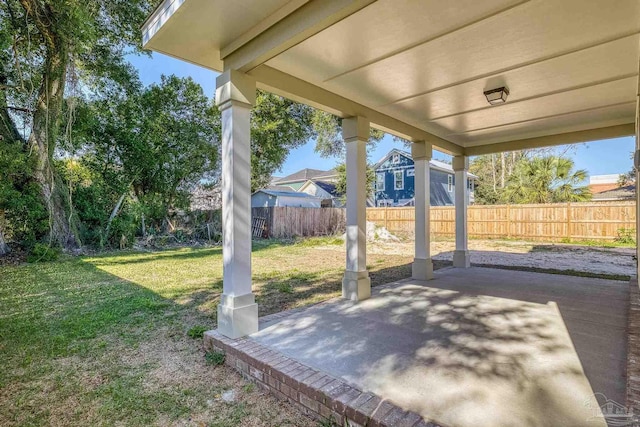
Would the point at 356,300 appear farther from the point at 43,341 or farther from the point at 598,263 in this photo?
the point at 598,263

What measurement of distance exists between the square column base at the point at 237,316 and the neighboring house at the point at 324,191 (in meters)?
19.8

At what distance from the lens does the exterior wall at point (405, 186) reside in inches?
824

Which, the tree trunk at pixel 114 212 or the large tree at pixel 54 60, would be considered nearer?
the large tree at pixel 54 60

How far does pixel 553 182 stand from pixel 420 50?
1540cm

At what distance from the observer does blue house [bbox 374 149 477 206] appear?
20.9 m

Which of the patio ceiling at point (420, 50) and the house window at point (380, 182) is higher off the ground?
the house window at point (380, 182)

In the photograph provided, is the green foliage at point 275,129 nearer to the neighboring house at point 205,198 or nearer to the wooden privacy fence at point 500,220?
the neighboring house at point 205,198

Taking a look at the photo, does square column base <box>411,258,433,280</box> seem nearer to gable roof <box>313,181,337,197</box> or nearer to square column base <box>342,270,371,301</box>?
→ square column base <box>342,270,371,301</box>

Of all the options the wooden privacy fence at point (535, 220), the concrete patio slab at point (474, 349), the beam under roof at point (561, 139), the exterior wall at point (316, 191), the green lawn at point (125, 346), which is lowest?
the green lawn at point (125, 346)

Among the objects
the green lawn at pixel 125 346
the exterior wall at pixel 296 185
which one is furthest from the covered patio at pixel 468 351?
the exterior wall at pixel 296 185

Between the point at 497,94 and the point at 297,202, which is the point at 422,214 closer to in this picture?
the point at 497,94

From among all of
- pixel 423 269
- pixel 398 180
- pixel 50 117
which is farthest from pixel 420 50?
pixel 398 180

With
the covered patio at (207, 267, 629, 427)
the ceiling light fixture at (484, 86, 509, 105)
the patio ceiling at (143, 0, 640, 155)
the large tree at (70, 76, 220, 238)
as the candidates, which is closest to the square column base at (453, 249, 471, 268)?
the covered patio at (207, 267, 629, 427)

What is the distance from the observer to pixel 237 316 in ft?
9.79
